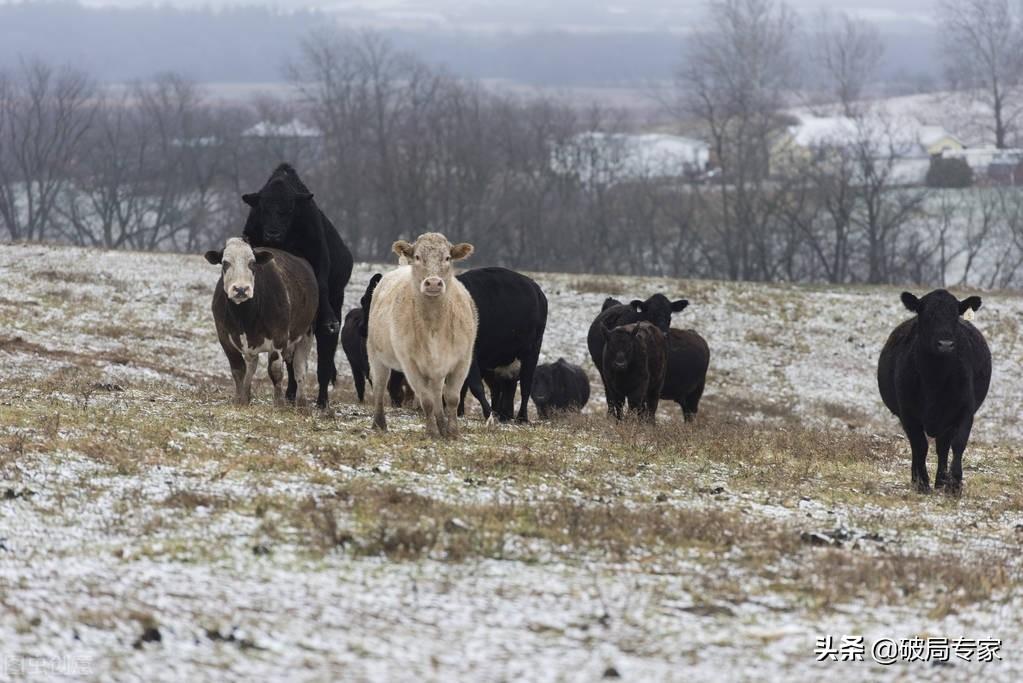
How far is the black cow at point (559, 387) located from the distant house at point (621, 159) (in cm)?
6826

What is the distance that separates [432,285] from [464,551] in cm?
505

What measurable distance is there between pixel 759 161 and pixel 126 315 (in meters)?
58.6

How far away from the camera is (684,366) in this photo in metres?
21.2

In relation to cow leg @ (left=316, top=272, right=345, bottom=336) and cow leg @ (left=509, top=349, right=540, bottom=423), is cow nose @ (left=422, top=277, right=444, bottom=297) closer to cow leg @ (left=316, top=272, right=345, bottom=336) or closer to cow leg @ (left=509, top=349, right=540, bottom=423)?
cow leg @ (left=316, top=272, right=345, bottom=336)

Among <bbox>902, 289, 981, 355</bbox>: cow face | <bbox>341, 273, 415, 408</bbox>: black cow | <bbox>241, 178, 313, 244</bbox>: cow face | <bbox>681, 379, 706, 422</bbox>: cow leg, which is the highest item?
<bbox>241, 178, 313, 244</bbox>: cow face

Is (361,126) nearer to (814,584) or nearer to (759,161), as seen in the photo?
(759,161)

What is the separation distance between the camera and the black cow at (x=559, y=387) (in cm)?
2239

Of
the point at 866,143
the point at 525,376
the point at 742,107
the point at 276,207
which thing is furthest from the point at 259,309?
the point at 742,107

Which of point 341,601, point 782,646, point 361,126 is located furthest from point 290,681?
point 361,126

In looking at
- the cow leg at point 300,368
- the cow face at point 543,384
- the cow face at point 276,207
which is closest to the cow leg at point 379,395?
the cow leg at point 300,368

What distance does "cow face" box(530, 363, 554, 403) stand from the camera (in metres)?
22.4

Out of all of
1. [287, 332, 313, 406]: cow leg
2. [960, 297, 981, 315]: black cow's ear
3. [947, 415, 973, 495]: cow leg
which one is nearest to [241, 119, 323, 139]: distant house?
[287, 332, 313, 406]: cow leg

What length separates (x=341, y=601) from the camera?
7609mm

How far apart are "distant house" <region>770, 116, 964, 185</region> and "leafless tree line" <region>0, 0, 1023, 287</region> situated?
0.81 metres
